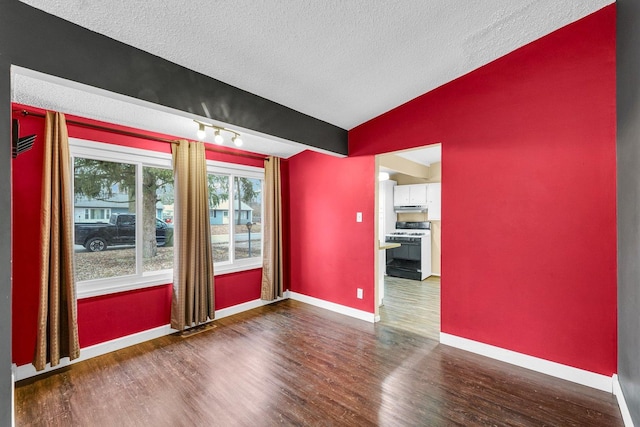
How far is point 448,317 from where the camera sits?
9.65ft

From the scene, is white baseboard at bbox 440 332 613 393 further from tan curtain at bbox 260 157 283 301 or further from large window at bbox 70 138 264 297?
large window at bbox 70 138 264 297

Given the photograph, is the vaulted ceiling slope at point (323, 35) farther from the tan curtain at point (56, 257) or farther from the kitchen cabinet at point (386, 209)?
the kitchen cabinet at point (386, 209)

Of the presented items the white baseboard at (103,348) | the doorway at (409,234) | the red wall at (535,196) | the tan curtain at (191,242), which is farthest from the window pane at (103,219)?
the red wall at (535,196)

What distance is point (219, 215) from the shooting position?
3934mm

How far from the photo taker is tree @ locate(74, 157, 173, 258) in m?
2.81

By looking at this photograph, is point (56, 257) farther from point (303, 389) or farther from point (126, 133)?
point (303, 389)

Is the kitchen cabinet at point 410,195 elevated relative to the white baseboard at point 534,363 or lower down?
elevated

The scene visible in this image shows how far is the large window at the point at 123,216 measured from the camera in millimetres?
2781

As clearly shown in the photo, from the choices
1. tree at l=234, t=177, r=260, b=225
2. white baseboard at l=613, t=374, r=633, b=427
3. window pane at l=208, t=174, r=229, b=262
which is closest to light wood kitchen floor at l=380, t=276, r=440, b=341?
white baseboard at l=613, t=374, r=633, b=427

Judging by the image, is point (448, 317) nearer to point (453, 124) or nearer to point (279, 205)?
point (453, 124)

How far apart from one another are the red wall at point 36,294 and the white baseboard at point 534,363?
327cm

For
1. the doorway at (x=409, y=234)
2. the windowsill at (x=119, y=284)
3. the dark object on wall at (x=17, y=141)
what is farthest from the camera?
the doorway at (x=409, y=234)

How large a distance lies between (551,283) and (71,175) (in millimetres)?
4511

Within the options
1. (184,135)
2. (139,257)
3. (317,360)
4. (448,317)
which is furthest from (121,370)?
(448,317)
